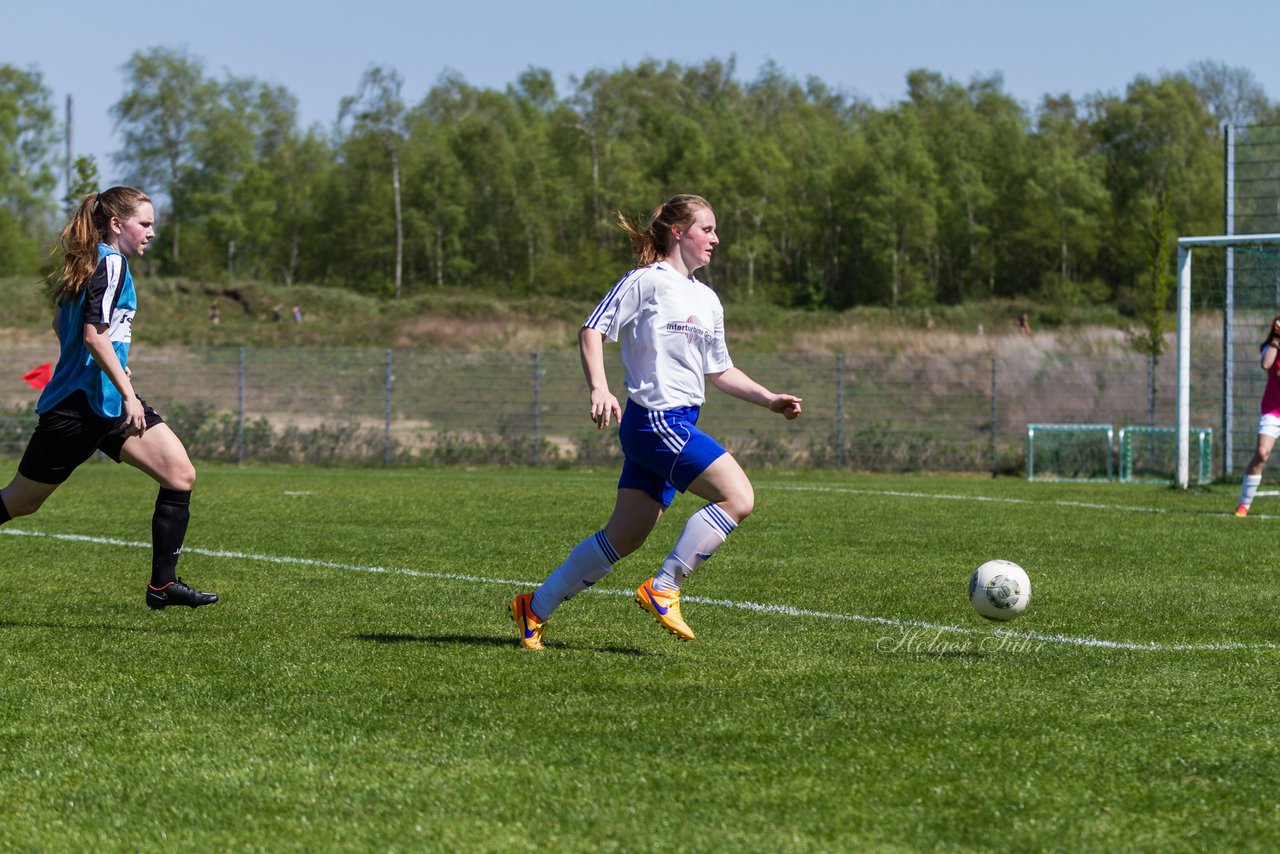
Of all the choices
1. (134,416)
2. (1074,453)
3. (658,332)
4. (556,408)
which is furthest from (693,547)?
(556,408)

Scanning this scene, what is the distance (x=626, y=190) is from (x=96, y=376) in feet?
236

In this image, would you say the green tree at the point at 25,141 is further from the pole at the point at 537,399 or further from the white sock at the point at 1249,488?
the white sock at the point at 1249,488

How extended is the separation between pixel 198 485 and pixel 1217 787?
52.7 ft

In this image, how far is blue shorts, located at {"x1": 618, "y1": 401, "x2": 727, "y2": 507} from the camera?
5.79 m

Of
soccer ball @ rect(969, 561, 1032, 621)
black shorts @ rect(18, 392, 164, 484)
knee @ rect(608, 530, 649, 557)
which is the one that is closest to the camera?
knee @ rect(608, 530, 649, 557)

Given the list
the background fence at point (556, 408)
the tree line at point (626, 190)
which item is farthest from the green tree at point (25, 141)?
the background fence at point (556, 408)

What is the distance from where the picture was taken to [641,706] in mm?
4871

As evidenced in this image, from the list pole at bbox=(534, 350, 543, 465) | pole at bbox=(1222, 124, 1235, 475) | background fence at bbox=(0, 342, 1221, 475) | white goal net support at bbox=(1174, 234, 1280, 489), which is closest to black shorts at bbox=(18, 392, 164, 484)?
white goal net support at bbox=(1174, 234, 1280, 489)

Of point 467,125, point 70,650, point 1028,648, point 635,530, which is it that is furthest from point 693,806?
point 467,125

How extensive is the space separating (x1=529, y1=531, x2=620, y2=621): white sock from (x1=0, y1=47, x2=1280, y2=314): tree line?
218 feet

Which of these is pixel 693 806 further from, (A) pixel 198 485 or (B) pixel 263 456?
(B) pixel 263 456

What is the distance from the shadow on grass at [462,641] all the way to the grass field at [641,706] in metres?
0.03

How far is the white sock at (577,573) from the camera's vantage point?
19.8 ft

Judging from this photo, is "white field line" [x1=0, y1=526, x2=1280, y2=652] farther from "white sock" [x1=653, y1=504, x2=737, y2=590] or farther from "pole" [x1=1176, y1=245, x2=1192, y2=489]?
"pole" [x1=1176, y1=245, x2=1192, y2=489]
